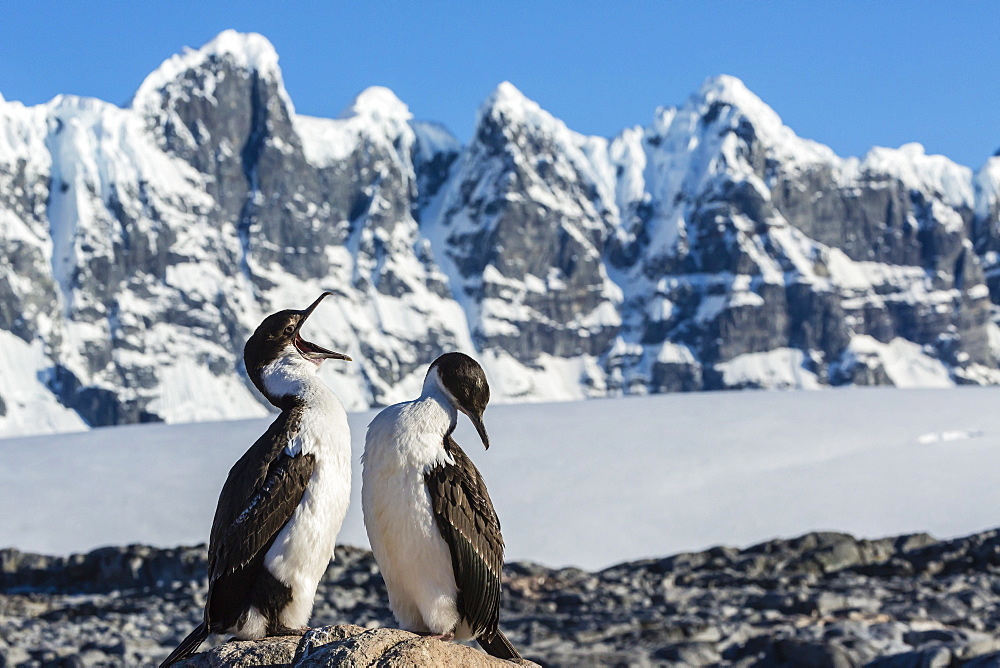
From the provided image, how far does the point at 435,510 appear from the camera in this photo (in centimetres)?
441

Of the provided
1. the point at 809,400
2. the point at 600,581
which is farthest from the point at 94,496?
the point at 809,400

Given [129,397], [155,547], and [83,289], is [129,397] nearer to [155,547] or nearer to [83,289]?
[83,289]

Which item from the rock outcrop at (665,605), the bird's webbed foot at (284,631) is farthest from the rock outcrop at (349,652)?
the rock outcrop at (665,605)

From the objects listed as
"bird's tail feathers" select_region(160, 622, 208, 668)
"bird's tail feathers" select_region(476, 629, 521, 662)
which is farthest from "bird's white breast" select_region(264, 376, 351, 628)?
"bird's tail feathers" select_region(476, 629, 521, 662)

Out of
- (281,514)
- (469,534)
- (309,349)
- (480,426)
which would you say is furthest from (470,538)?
(309,349)

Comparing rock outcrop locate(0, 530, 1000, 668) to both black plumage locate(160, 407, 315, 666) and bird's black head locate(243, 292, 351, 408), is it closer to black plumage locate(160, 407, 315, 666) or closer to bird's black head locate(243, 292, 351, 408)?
black plumage locate(160, 407, 315, 666)

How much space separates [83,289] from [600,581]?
7589 inches

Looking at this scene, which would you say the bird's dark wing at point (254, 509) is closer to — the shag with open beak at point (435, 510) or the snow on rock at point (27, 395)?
the shag with open beak at point (435, 510)

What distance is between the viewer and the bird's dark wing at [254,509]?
4512mm

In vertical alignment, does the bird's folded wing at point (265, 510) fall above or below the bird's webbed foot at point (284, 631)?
above

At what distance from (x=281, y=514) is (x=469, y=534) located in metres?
0.77

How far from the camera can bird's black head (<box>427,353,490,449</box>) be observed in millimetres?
4395

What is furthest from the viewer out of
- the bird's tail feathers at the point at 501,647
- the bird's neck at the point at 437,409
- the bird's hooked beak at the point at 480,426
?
the bird's tail feathers at the point at 501,647

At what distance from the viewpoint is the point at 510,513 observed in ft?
44.0
